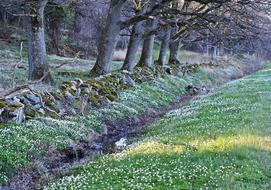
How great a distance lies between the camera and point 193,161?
11906mm

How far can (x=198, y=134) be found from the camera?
1523 cm

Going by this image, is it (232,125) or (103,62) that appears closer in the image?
(232,125)

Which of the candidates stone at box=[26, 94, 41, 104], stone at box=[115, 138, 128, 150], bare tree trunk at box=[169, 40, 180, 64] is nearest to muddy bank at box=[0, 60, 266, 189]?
stone at box=[115, 138, 128, 150]

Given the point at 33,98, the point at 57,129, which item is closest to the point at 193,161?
the point at 57,129

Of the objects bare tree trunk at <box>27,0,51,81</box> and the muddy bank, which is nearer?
the muddy bank

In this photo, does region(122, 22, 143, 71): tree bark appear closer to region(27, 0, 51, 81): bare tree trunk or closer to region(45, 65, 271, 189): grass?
region(27, 0, 51, 81): bare tree trunk

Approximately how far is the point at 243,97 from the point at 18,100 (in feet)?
48.4

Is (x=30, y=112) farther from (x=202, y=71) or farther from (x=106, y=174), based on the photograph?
(x=202, y=71)

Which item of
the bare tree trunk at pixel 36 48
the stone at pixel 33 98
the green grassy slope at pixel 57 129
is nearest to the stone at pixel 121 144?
the green grassy slope at pixel 57 129

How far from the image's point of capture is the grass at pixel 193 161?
10297mm

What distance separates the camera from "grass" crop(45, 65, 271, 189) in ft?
33.8

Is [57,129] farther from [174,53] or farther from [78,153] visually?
[174,53]

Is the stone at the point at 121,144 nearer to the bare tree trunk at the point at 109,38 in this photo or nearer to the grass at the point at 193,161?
the grass at the point at 193,161

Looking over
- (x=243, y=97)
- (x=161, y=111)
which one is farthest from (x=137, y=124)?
(x=243, y=97)
